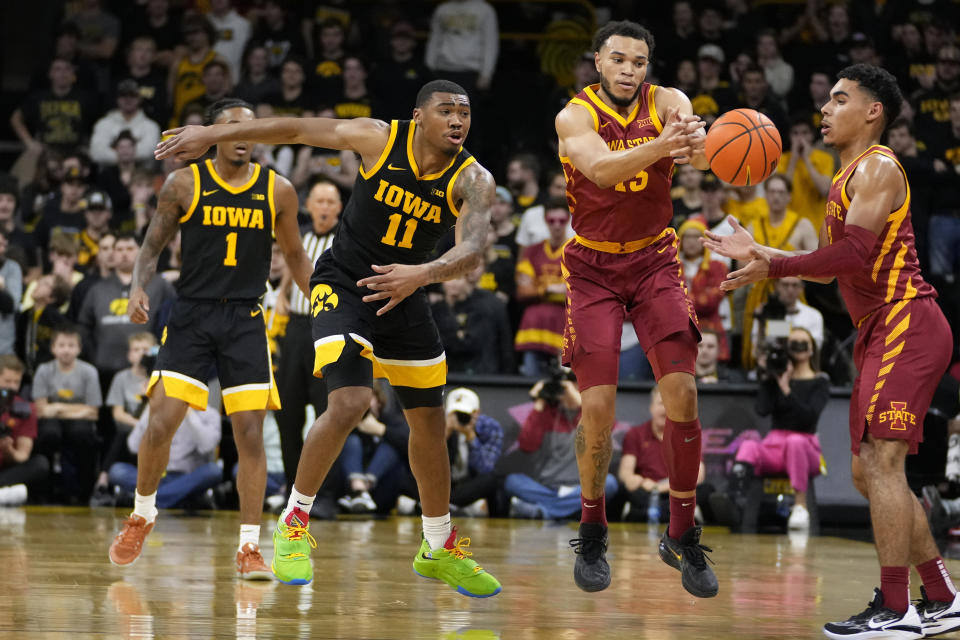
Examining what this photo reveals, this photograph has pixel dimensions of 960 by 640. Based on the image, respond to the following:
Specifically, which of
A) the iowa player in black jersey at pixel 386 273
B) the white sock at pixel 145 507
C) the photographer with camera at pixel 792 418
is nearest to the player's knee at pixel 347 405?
the iowa player in black jersey at pixel 386 273

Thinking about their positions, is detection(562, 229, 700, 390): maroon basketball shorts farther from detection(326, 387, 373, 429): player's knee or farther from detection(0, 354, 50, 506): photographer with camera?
detection(0, 354, 50, 506): photographer with camera

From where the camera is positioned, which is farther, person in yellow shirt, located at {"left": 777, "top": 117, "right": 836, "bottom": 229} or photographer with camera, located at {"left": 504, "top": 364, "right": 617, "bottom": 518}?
person in yellow shirt, located at {"left": 777, "top": 117, "right": 836, "bottom": 229}

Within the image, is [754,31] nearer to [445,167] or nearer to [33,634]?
[445,167]

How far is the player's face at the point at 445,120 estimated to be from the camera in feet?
19.8

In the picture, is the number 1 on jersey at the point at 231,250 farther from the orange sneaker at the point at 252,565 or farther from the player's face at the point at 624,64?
the player's face at the point at 624,64

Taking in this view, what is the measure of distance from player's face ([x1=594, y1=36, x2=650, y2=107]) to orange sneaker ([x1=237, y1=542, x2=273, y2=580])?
9.26ft

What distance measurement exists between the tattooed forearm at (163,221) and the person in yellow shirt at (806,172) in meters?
6.98

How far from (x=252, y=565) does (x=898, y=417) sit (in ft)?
10.3

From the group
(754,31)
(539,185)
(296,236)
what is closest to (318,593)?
(296,236)

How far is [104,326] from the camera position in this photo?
11000 mm

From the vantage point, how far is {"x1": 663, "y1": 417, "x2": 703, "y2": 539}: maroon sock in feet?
19.6

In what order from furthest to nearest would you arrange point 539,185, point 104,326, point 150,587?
point 539,185
point 104,326
point 150,587

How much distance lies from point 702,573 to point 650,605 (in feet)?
1.38

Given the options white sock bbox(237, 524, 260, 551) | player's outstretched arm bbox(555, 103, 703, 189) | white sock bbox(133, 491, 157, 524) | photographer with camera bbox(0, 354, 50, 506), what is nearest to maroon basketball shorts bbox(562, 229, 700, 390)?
player's outstretched arm bbox(555, 103, 703, 189)
